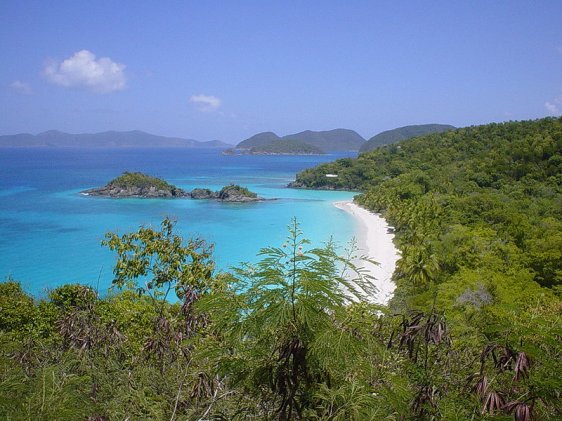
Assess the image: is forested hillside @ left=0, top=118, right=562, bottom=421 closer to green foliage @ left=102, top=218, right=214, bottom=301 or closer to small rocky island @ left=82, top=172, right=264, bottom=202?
green foliage @ left=102, top=218, right=214, bottom=301

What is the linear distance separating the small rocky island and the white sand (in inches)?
557

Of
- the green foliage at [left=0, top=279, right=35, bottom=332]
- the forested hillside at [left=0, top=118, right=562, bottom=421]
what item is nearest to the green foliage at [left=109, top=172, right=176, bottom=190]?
the green foliage at [left=0, top=279, right=35, bottom=332]

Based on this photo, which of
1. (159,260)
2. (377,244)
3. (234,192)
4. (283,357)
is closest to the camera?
(283,357)

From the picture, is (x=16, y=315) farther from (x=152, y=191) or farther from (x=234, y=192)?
(x=152, y=191)

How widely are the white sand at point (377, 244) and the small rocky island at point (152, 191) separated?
14160 millimetres

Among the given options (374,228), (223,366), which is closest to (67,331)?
(223,366)

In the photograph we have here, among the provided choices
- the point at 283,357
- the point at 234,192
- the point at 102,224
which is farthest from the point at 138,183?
the point at 283,357

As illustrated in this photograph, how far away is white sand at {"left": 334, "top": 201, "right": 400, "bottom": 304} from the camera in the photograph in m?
26.0

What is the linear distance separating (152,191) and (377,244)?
37.1m

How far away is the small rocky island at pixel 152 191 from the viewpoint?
A: 59.9 m

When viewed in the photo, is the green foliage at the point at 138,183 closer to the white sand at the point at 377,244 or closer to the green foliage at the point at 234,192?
the green foliage at the point at 234,192

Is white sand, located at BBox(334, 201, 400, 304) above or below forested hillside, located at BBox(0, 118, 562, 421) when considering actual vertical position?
below

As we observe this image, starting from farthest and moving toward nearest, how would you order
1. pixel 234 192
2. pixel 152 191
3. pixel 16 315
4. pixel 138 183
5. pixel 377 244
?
pixel 138 183 < pixel 152 191 < pixel 234 192 < pixel 377 244 < pixel 16 315

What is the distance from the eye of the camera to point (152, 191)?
62.0 metres
